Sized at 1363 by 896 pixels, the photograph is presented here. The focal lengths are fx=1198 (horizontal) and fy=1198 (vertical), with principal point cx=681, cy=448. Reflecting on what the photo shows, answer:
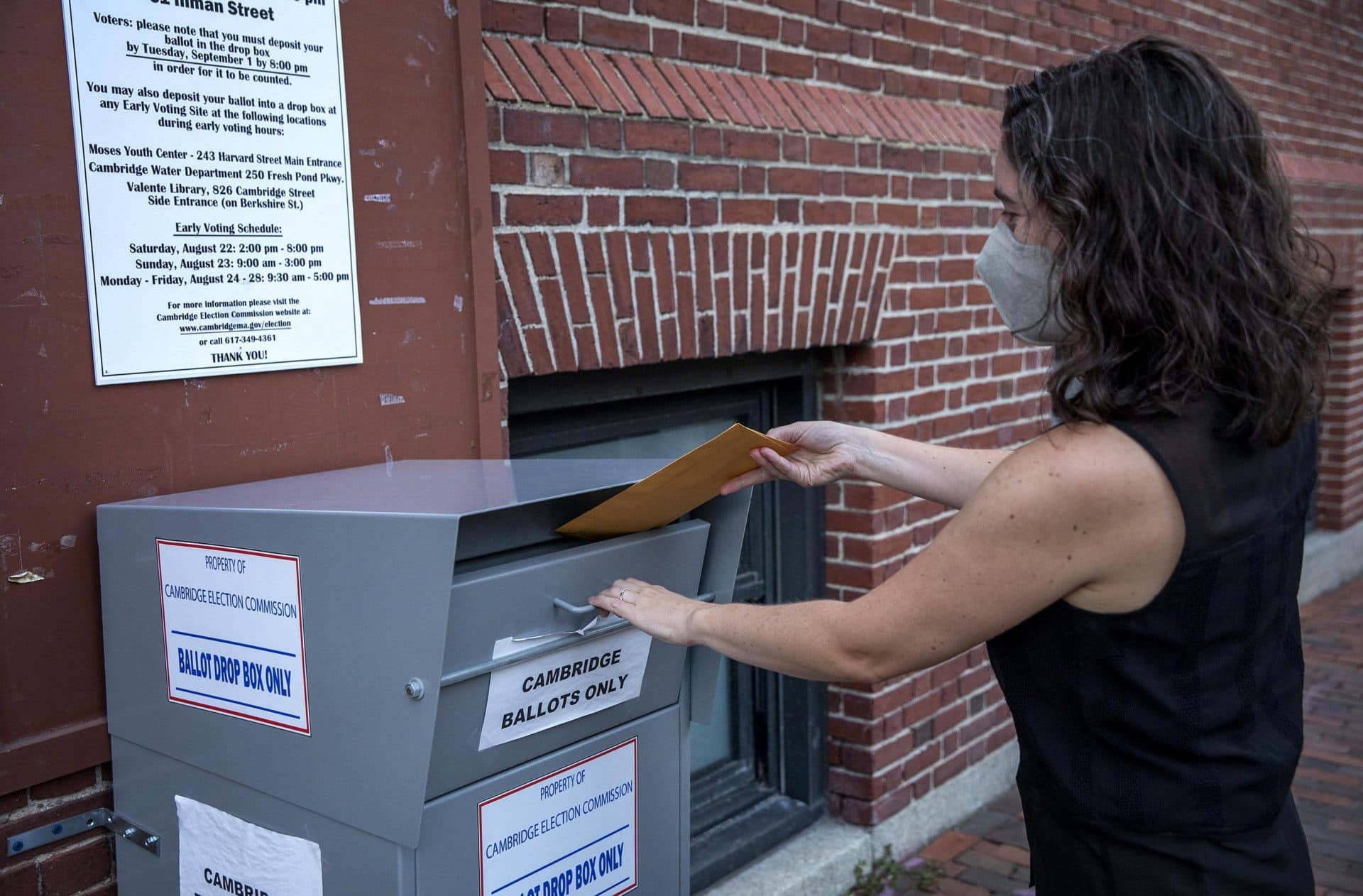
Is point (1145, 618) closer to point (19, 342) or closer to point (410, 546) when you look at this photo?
point (410, 546)

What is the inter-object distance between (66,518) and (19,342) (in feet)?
0.95

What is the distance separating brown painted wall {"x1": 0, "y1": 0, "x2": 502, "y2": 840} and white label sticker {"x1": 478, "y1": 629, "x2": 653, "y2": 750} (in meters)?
0.75

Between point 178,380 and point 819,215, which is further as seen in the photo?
point 819,215

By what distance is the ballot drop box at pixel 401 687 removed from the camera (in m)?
1.60

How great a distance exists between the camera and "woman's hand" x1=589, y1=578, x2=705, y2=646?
177 centimetres

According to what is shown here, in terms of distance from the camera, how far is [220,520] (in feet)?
5.79

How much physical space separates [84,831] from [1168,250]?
6.35 feet

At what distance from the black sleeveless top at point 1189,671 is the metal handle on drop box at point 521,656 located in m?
0.58

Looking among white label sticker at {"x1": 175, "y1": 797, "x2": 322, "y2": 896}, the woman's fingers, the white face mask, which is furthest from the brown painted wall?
the white face mask

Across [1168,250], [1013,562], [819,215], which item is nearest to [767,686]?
[819,215]

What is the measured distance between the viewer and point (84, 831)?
201 cm

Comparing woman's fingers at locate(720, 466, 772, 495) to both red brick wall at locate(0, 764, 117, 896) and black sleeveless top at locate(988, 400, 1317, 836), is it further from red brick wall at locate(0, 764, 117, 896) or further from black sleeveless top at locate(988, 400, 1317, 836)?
red brick wall at locate(0, 764, 117, 896)

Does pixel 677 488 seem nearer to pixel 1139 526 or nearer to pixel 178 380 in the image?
pixel 1139 526

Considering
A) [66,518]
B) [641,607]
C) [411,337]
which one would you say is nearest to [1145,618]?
[641,607]
